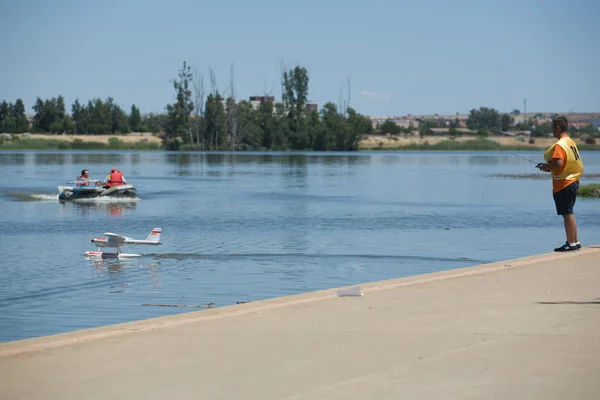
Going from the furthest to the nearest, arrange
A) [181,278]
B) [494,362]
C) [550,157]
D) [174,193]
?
[174,193] < [181,278] < [550,157] < [494,362]

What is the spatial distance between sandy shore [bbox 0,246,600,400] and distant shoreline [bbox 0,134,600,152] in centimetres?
15489

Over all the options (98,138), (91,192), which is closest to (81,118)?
(98,138)

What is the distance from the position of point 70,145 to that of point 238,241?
14251 centimetres

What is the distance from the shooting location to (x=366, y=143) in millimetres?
177750

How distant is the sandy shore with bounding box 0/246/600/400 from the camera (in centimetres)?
666

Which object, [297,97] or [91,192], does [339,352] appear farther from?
[297,97]

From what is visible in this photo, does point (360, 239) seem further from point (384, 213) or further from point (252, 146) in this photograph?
point (252, 146)

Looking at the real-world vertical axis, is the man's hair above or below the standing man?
above

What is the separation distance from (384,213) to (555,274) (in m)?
27.0

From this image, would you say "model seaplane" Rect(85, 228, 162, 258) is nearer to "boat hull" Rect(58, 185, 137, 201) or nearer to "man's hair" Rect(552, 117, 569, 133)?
"man's hair" Rect(552, 117, 569, 133)

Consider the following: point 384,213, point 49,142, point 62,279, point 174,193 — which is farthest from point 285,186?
point 49,142

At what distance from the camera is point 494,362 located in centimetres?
737

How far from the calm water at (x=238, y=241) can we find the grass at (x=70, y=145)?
106 metres

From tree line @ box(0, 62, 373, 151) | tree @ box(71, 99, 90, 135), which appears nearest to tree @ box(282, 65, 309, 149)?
tree line @ box(0, 62, 373, 151)
